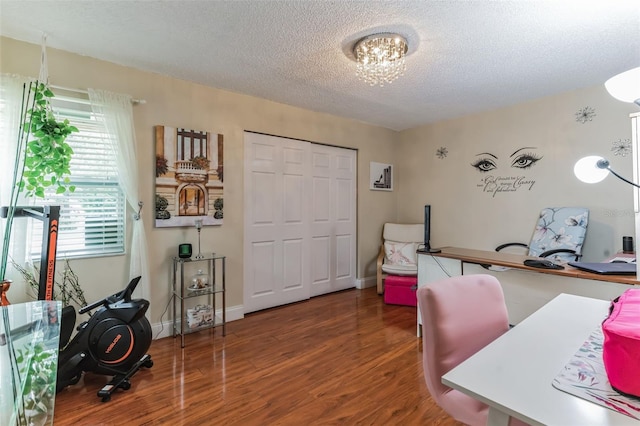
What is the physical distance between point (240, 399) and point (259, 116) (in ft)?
9.11

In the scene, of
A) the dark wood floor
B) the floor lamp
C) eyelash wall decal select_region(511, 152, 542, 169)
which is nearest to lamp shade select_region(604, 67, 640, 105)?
the floor lamp

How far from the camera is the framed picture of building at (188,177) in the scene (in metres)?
2.76

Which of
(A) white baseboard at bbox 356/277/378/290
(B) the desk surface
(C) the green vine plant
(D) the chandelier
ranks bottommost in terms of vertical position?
(A) white baseboard at bbox 356/277/378/290

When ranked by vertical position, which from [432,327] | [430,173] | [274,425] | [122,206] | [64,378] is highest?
[430,173]

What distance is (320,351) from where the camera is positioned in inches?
98.5

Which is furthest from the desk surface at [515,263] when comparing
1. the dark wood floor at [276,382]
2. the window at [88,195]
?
the window at [88,195]

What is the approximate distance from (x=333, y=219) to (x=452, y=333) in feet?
9.97

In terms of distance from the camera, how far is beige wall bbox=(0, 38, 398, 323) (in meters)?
2.37

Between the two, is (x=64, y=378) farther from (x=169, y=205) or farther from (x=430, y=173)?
(x=430, y=173)

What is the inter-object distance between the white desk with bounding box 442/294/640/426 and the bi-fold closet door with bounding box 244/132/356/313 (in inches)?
110

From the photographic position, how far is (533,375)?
→ 80cm

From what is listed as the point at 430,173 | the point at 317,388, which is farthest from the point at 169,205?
the point at 430,173

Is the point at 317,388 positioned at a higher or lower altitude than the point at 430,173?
lower

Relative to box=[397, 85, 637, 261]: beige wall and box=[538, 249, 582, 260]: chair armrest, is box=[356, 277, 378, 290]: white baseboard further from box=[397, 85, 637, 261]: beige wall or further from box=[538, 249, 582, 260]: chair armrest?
box=[538, 249, 582, 260]: chair armrest
